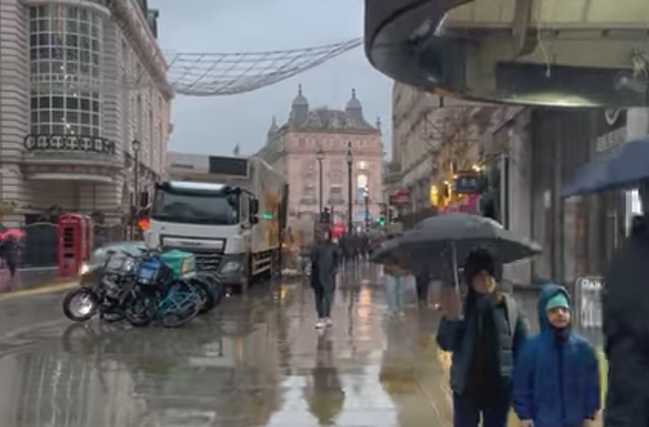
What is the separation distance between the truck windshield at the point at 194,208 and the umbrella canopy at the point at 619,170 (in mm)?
21534

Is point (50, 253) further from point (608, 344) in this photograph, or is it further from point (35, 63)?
point (608, 344)

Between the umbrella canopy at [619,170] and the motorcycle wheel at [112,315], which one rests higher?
the umbrella canopy at [619,170]

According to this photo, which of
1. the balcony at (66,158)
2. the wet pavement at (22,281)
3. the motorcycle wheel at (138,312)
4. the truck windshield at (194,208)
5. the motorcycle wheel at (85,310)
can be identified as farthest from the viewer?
the balcony at (66,158)

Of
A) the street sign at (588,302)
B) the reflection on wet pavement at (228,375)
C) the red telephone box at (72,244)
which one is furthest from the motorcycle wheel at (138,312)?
the red telephone box at (72,244)

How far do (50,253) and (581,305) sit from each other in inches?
1759

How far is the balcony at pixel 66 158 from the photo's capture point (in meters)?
59.6

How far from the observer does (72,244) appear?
44312 millimetres

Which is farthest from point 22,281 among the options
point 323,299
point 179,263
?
point 323,299

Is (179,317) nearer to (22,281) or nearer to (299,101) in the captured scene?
(22,281)

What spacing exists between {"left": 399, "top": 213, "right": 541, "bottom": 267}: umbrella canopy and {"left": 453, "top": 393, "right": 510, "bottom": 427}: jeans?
202 centimetres

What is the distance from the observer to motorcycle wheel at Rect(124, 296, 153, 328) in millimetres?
18078

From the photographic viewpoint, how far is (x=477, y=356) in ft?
21.4

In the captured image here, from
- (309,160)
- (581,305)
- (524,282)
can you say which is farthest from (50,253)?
(309,160)

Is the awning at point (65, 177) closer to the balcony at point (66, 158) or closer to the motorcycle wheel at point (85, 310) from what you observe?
the balcony at point (66, 158)
